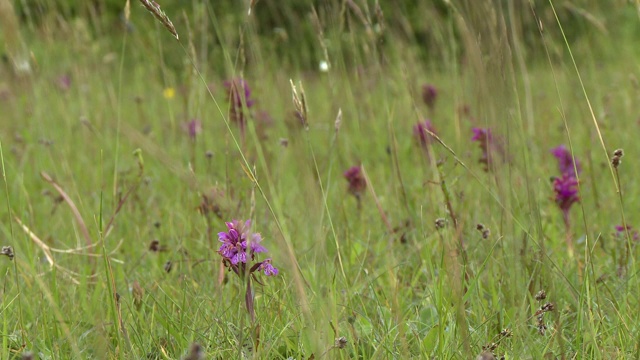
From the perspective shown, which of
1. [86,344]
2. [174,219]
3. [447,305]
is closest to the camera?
[447,305]

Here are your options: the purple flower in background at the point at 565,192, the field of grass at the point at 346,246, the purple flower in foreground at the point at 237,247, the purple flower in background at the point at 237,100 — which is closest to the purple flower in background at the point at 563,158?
the field of grass at the point at 346,246

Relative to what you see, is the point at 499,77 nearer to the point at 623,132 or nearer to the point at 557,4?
the point at 623,132

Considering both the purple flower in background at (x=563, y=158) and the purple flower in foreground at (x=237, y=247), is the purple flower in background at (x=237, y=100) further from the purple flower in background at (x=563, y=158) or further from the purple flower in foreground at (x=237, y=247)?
the purple flower in background at (x=563, y=158)

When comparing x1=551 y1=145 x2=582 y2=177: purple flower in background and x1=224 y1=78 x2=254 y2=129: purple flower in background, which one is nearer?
x1=224 y1=78 x2=254 y2=129: purple flower in background

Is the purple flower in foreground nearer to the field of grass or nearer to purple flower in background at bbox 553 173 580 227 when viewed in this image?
the field of grass

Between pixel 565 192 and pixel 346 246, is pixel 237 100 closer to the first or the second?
pixel 346 246

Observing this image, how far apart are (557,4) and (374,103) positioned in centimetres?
316

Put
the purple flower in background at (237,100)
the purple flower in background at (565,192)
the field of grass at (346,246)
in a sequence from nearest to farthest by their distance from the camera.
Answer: the field of grass at (346,246) < the purple flower in background at (237,100) < the purple flower in background at (565,192)

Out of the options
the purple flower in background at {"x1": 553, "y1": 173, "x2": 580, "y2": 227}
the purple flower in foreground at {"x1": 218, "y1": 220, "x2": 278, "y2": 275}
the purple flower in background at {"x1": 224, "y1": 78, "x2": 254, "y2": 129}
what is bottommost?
the purple flower in background at {"x1": 553, "y1": 173, "x2": 580, "y2": 227}

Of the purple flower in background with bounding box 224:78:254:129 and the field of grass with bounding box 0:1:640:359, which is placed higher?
the purple flower in background with bounding box 224:78:254:129

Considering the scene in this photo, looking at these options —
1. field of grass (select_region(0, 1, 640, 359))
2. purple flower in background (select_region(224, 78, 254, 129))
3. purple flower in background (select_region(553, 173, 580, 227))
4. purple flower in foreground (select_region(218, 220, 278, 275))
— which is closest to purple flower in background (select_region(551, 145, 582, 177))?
field of grass (select_region(0, 1, 640, 359))

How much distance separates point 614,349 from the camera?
1.23 meters

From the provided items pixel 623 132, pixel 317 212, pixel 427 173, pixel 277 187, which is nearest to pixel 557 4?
pixel 623 132

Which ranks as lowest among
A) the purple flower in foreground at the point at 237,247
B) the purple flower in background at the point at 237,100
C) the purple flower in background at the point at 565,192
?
the purple flower in background at the point at 565,192
